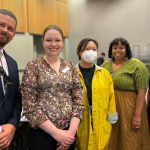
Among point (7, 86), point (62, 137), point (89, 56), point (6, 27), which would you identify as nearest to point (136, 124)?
point (89, 56)

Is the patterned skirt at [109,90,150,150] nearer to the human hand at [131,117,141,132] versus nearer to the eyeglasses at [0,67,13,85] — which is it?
the human hand at [131,117,141,132]

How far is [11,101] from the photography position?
47.0 inches

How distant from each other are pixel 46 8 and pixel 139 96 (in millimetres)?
5231

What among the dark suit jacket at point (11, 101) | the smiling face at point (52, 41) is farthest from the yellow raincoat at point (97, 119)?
the dark suit jacket at point (11, 101)

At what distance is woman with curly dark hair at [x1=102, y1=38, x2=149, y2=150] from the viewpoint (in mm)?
1806

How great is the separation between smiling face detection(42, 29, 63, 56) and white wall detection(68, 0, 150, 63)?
14.6 feet

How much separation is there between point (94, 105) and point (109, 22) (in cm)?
487

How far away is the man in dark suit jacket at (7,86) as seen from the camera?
1111 millimetres

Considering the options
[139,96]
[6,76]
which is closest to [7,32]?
[6,76]

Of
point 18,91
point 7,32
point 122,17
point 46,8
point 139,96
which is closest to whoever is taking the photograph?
point 7,32

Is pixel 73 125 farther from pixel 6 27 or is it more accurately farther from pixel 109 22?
pixel 109 22

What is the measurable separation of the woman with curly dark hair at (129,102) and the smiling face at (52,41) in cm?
85

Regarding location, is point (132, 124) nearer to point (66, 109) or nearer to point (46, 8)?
point (66, 109)

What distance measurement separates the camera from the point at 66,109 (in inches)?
47.2
